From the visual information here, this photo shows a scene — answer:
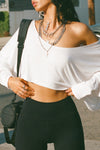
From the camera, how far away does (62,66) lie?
8.00 ft

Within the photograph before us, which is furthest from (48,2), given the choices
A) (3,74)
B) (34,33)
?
(3,74)

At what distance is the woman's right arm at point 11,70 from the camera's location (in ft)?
8.35

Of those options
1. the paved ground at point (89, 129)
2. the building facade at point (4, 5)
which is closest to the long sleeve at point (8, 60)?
the paved ground at point (89, 129)

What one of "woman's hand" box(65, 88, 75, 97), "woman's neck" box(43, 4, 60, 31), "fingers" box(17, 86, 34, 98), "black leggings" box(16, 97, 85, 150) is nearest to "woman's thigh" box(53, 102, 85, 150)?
"black leggings" box(16, 97, 85, 150)

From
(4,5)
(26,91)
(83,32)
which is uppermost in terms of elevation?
(83,32)

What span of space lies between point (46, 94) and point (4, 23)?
28.3 m

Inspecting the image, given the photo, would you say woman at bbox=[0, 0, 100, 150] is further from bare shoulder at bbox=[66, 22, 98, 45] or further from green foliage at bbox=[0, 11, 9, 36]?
green foliage at bbox=[0, 11, 9, 36]

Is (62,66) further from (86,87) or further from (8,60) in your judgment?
(8,60)

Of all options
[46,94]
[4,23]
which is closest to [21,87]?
[46,94]

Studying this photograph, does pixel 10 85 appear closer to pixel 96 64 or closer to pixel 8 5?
pixel 96 64

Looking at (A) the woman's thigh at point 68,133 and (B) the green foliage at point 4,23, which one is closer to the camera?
(A) the woman's thigh at point 68,133

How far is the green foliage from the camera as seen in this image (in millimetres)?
30078

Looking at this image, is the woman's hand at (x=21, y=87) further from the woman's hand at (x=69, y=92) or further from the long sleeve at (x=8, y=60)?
the woman's hand at (x=69, y=92)

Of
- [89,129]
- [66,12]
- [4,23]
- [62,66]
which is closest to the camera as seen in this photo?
[62,66]
